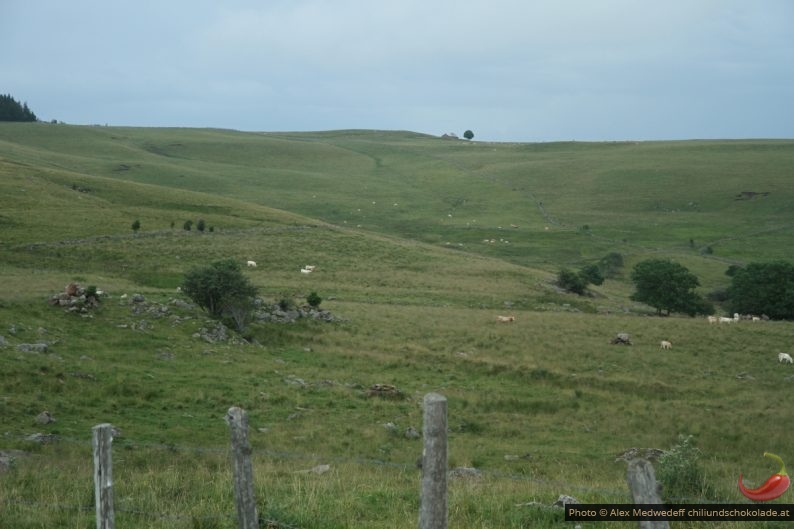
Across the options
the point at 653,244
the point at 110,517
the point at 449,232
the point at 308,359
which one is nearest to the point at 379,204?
the point at 449,232

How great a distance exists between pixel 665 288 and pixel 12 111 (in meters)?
160

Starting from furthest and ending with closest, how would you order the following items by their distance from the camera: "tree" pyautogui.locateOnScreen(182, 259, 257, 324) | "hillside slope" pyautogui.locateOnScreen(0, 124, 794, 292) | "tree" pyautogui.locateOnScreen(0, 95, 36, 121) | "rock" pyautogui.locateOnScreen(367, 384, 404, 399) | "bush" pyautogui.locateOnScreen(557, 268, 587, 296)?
"tree" pyautogui.locateOnScreen(0, 95, 36, 121), "hillside slope" pyautogui.locateOnScreen(0, 124, 794, 292), "bush" pyautogui.locateOnScreen(557, 268, 587, 296), "tree" pyautogui.locateOnScreen(182, 259, 257, 324), "rock" pyautogui.locateOnScreen(367, 384, 404, 399)

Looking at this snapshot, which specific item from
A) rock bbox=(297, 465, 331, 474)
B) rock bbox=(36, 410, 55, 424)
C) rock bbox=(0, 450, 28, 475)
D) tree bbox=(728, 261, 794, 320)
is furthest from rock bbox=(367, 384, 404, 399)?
tree bbox=(728, 261, 794, 320)

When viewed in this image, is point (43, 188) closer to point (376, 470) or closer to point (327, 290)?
point (327, 290)

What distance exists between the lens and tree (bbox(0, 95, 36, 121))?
16738 cm

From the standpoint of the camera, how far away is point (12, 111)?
16900 centimetres

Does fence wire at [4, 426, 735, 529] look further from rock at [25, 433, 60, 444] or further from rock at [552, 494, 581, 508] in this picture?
rock at [552, 494, 581, 508]

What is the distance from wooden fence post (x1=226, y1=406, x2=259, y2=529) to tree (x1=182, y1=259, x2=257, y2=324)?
25.1m

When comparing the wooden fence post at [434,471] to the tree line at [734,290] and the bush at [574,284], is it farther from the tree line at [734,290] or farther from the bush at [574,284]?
the bush at [574,284]

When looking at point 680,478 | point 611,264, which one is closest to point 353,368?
point 680,478

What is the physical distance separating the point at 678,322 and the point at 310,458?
3019cm

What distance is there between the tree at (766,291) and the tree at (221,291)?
33160 mm

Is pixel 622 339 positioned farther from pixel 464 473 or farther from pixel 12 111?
pixel 12 111

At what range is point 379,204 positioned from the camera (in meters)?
103
